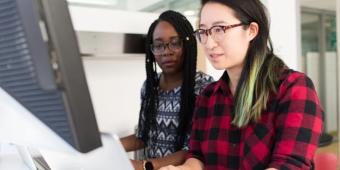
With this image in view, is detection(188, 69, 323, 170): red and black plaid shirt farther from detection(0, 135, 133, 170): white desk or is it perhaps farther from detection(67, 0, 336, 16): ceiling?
detection(67, 0, 336, 16): ceiling

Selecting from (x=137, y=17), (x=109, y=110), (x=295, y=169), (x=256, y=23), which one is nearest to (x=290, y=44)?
(x=137, y=17)

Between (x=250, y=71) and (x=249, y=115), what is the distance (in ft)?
0.43

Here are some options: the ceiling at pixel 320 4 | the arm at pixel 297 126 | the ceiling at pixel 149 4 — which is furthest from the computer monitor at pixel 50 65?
the ceiling at pixel 320 4

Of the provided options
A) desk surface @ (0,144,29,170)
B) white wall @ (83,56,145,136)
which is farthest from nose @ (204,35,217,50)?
white wall @ (83,56,145,136)

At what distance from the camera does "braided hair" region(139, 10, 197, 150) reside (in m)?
1.35

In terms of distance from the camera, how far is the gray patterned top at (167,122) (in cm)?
137

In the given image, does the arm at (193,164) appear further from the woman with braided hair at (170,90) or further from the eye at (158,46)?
the eye at (158,46)

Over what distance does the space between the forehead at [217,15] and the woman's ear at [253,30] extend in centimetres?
5

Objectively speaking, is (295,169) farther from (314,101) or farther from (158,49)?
(158,49)

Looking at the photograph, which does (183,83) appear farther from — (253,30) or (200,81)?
(253,30)

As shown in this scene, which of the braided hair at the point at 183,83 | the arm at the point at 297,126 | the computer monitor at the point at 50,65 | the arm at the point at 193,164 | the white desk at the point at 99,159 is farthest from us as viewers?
the braided hair at the point at 183,83

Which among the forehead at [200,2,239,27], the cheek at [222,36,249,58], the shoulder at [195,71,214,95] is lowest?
the shoulder at [195,71,214,95]

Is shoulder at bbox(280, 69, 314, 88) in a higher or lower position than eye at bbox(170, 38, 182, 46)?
lower

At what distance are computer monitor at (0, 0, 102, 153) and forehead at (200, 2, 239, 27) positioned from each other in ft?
2.36
